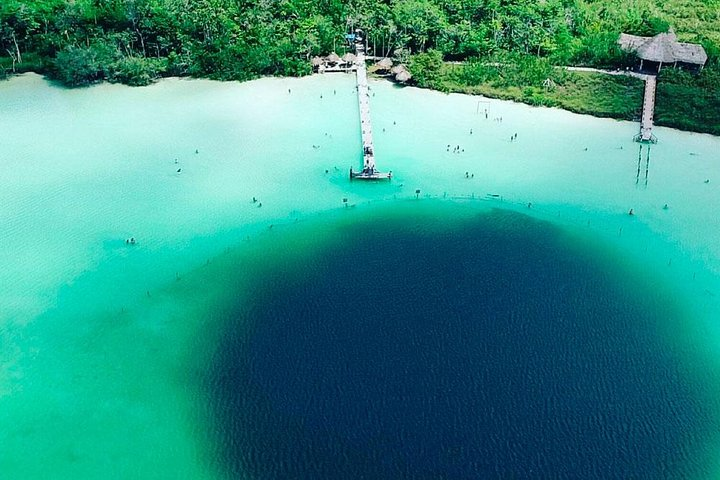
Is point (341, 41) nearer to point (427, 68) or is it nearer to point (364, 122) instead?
point (427, 68)

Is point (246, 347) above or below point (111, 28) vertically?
below

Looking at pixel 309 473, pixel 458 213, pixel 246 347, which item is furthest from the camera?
pixel 458 213

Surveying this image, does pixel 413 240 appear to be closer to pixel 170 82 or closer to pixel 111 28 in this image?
pixel 170 82

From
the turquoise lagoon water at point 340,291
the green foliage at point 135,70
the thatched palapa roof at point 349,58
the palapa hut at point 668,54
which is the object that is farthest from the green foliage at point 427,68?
the green foliage at point 135,70

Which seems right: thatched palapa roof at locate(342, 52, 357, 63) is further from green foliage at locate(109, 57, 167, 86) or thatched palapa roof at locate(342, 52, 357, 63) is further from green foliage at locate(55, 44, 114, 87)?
green foliage at locate(55, 44, 114, 87)

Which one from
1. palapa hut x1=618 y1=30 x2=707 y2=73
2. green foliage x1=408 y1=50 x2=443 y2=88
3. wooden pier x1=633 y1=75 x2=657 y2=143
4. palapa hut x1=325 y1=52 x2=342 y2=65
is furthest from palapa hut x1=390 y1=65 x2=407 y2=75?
wooden pier x1=633 y1=75 x2=657 y2=143

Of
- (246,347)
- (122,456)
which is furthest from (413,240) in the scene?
(122,456)

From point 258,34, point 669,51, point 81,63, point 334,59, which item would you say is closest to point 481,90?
point 334,59
